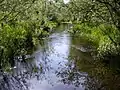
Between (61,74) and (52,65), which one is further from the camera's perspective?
(52,65)

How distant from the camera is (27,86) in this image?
45.2ft

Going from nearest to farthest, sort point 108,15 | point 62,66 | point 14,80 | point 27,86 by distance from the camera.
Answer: point 27,86 < point 14,80 < point 108,15 < point 62,66

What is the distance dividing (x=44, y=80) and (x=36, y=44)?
1368 centimetres

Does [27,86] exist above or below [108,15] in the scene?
below

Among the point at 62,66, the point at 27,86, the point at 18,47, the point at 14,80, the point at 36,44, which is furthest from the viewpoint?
the point at 36,44

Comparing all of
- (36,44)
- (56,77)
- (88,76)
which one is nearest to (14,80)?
(56,77)

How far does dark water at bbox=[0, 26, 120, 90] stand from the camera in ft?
45.1

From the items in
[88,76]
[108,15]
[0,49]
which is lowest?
[88,76]

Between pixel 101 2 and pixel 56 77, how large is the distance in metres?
4.95

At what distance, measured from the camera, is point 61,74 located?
52.4ft

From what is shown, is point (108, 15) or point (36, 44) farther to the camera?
point (36, 44)

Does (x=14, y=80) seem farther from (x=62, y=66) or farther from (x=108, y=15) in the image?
(x=108, y=15)

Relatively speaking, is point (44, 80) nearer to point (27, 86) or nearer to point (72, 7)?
point (27, 86)

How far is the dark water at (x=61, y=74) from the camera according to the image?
45.1 feet
